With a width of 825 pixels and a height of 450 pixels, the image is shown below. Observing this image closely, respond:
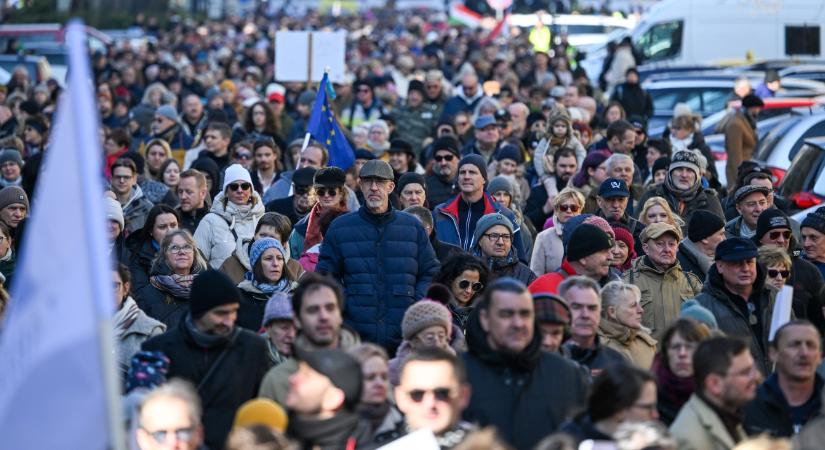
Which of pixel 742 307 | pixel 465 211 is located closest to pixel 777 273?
pixel 742 307

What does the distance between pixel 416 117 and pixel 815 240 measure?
1005cm

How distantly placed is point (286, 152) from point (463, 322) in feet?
23.8

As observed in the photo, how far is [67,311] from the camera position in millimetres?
5871

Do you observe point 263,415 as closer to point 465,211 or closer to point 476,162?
point 465,211

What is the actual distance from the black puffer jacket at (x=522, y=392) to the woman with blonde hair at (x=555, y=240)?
426cm

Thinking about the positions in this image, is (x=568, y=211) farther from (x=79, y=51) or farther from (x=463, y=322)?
(x=79, y=51)

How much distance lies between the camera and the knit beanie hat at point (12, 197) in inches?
535

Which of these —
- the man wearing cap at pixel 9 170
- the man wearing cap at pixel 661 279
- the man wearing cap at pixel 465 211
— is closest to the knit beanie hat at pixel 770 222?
the man wearing cap at pixel 661 279

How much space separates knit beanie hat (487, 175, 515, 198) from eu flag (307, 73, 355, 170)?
216cm

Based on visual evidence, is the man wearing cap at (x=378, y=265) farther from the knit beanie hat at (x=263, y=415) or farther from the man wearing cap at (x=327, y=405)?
the knit beanie hat at (x=263, y=415)

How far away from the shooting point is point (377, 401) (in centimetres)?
799

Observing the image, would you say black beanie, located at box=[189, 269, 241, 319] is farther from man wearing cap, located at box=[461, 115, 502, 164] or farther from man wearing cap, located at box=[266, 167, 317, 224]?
man wearing cap, located at box=[461, 115, 502, 164]

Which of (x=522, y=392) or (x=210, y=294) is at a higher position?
(x=210, y=294)

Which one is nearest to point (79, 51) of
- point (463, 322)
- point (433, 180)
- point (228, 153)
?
point (463, 322)
